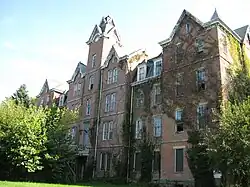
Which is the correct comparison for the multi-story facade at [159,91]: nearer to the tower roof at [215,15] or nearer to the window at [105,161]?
the window at [105,161]

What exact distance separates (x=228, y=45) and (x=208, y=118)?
7926mm

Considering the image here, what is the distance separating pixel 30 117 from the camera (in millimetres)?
27266

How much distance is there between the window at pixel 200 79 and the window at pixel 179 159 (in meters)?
6.04

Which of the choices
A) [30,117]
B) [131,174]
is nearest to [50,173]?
[30,117]

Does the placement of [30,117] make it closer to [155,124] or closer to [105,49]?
[155,124]

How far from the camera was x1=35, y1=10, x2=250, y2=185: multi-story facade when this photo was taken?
27.2 meters

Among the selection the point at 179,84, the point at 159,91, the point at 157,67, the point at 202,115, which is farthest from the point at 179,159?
the point at 157,67

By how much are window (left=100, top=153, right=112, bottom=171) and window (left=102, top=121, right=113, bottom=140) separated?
2.08 m

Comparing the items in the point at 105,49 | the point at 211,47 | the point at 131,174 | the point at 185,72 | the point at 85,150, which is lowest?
the point at 131,174

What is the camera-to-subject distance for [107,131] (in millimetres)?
36969

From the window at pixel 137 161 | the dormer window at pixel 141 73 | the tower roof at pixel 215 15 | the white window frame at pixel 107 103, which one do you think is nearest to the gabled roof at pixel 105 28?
the dormer window at pixel 141 73

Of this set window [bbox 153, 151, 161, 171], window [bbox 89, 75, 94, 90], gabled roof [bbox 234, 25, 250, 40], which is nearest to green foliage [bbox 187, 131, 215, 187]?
window [bbox 153, 151, 161, 171]

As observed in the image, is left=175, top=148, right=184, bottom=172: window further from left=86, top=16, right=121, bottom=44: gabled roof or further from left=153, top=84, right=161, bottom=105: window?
left=86, top=16, right=121, bottom=44: gabled roof

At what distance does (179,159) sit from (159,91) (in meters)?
8.37
